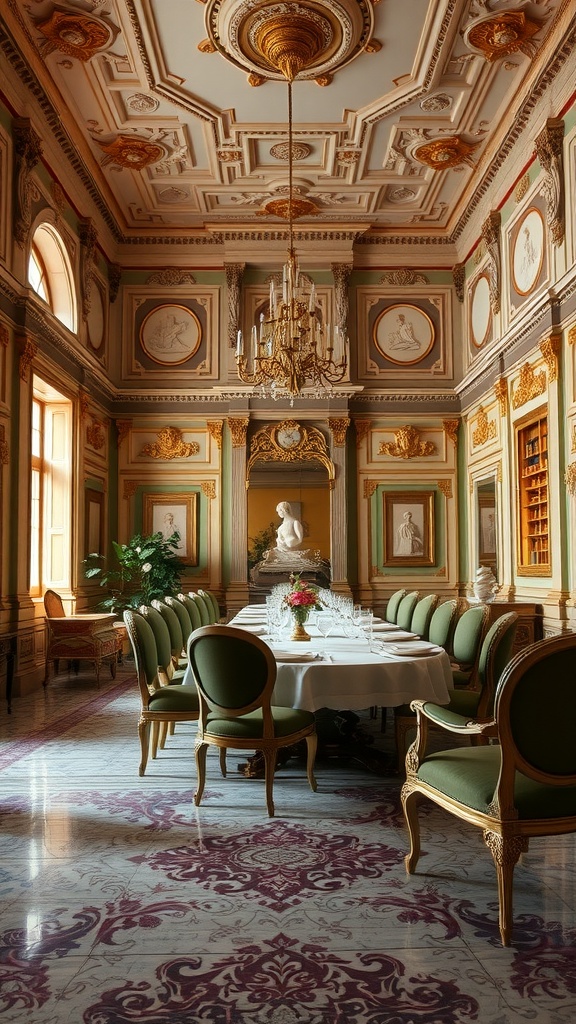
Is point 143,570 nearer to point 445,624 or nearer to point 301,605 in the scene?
point 445,624

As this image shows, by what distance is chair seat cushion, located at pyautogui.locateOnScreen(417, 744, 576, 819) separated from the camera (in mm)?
2510

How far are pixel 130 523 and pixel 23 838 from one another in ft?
24.3

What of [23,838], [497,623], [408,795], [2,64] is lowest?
[23,838]

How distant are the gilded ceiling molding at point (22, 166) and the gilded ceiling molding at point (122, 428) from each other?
12.3 feet

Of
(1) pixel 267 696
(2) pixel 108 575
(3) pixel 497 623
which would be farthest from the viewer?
(2) pixel 108 575

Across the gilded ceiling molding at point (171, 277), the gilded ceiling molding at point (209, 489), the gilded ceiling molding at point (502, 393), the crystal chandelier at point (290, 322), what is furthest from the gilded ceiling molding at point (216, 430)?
the crystal chandelier at point (290, 322)

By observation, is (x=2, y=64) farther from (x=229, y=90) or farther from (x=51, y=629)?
(x=51, y=629)

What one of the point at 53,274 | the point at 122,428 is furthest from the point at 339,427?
the point at 53,274

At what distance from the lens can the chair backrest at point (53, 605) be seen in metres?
7.96

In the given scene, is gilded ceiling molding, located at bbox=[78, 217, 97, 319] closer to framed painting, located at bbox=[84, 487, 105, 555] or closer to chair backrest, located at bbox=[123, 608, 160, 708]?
framed painting, located at bbox=[84, 487, 105, 555]

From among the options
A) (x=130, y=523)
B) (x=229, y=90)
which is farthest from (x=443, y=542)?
(x=229, y=90)

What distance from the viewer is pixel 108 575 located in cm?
964

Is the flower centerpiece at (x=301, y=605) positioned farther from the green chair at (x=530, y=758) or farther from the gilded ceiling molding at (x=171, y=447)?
the gilded ceiling molding at (x=171, y=447)

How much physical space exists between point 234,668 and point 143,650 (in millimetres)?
839
